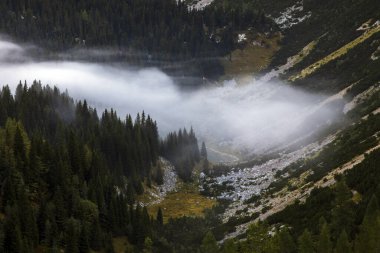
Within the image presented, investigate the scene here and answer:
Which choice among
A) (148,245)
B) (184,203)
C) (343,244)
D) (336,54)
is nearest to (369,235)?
(343,244)

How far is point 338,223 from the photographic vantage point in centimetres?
7075

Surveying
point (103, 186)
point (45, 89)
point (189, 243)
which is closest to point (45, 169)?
point (103, 186)

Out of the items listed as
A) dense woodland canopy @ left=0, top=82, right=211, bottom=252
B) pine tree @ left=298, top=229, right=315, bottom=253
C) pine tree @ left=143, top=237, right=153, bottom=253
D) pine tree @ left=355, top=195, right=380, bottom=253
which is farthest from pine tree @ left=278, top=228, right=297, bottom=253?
dense woodland canopy @ left=0, top=82, right=211, bottom=252

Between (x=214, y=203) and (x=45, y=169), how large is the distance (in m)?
43.8

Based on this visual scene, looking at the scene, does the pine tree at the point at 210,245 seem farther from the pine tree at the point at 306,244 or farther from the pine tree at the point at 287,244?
the pine tree at the point at 306,244

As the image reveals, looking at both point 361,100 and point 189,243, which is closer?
point 189,243

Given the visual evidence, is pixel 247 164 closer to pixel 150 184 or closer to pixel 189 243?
pixel 150 184

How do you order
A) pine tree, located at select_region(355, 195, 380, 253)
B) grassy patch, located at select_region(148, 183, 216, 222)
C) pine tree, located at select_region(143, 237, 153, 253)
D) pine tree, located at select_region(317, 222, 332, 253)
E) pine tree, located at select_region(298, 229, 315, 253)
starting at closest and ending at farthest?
pine tree, located at select_region(355, 195, 380, 253)
pine tree, located at select_region(317, 222, 332, 253)
pine tree, located at select_region(298, 229, 315, 253)
pine tree, located at select_region(143, 237, 153, 253)
grassy patch, located at select_region(148, 183, 216, 222)

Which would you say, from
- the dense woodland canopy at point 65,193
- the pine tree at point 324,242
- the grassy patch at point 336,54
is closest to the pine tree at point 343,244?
the pine tree at point 324,242

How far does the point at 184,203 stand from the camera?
13325cm

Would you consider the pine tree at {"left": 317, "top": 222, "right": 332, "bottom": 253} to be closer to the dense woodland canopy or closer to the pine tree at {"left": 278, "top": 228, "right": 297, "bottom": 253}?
the pine tree at {"left": 278, "top": 228, "right": 297, "bottom": 253}

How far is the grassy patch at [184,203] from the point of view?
125438 mm

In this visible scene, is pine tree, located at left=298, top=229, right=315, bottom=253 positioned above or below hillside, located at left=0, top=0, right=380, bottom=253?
below

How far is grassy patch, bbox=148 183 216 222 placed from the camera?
125438 mm
